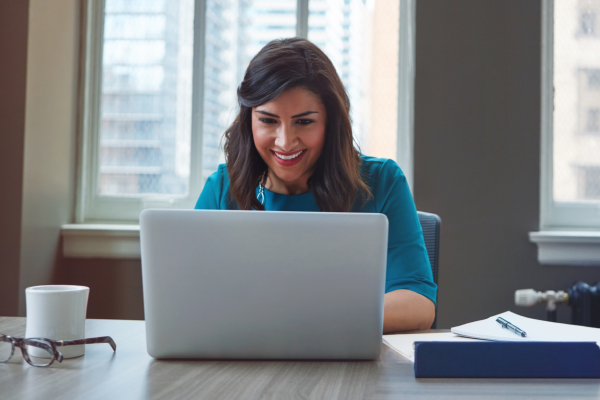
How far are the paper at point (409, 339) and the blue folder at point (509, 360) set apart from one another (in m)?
0.09

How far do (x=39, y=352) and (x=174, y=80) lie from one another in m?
1.78

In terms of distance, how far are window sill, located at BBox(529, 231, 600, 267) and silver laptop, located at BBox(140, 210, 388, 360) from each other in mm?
1514

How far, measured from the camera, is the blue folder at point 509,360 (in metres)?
0.62

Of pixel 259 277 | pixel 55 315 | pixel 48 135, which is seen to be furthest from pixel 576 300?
pixel 48 135

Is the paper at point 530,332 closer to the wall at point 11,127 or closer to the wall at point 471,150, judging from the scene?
the wall at point 471,150

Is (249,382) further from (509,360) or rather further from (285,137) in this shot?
(285,137)

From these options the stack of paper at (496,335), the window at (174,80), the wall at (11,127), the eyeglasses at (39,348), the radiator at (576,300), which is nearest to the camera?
the eyeglasses at (39,348)

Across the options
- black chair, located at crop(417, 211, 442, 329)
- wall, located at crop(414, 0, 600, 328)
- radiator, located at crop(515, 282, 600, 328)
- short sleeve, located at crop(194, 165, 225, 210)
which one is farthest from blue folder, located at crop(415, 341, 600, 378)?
wall, located at crop(414, 0, 600, 328)

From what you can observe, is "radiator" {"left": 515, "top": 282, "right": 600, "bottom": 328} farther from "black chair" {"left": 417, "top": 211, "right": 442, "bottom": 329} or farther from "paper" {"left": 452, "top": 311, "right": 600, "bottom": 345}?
"paper" {"left": 452, "top": 311, "right": 600, "bottom": 345}

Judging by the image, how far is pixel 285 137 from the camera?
4.25ft

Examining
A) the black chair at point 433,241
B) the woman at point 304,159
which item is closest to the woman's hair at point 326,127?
the woman at point 304,159

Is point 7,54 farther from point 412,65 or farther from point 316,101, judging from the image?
point 412,65

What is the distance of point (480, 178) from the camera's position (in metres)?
2.00

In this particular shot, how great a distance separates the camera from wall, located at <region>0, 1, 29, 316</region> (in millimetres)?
1922
